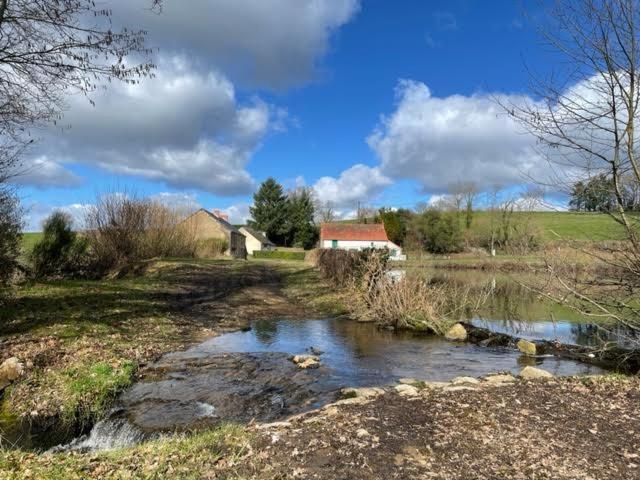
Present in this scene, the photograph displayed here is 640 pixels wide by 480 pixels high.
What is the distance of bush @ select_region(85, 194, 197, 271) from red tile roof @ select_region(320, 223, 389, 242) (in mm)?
39590

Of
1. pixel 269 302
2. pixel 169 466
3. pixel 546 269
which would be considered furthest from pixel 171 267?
pixel 169 466

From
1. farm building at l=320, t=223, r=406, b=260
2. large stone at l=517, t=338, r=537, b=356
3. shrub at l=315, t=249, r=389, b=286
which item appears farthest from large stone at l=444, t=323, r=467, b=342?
farm building at l=320, t=223, r=406, b=260

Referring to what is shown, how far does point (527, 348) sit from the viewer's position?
12312 millimetres

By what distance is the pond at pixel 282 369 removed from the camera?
6863 mm

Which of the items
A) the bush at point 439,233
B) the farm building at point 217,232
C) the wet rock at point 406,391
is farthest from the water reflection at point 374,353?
the bush at point 439,233

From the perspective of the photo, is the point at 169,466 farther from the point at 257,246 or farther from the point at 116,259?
the point at 257,246

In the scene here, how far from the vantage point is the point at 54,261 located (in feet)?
64.3

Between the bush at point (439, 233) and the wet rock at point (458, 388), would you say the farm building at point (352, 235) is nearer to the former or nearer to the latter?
the bush at point (439, 233)

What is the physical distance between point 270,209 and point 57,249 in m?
52.9

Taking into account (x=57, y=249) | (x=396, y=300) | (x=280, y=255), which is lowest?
(x=396, y=300)

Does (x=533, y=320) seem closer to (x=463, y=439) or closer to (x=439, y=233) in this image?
(x=463, y=439)

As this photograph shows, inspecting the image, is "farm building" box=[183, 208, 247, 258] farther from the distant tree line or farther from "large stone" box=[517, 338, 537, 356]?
the distant tree line

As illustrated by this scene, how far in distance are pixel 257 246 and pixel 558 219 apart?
61.5m

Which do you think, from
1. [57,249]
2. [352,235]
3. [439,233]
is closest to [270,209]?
[352,235]
